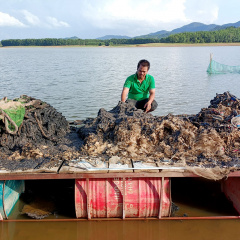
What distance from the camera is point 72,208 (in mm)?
4270

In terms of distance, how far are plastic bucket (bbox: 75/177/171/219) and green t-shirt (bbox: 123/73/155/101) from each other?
122 inches

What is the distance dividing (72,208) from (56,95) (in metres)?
10.4

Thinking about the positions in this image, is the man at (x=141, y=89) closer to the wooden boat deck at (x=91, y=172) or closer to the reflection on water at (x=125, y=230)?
the wooden boat deck at (x=91, y=172)

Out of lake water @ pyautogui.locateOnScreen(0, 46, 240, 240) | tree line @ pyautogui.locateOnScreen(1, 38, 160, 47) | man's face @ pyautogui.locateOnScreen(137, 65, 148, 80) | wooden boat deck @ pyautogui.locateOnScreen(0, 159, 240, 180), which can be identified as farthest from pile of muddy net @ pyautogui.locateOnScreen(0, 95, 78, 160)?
tree line @ pyautogui.locateOnScreen(1, 38, 160, 47)

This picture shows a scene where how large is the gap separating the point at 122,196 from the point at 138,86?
11.2 ft

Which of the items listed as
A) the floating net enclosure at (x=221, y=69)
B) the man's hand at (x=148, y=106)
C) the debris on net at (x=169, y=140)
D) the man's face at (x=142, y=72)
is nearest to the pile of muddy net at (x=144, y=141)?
the debris on net at (x=169, y=140)

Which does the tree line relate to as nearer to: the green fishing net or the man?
the man

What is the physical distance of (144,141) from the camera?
423 centimetres

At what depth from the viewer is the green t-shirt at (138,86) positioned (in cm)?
640

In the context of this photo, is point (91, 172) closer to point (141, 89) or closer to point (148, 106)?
point (148, 106)

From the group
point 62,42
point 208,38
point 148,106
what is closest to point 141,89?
point 148,106

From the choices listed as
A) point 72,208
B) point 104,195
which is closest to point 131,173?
point 104,195

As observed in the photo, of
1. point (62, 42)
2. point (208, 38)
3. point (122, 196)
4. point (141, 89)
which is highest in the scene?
point (62, 42)

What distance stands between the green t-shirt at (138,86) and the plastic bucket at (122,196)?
3110 mm
